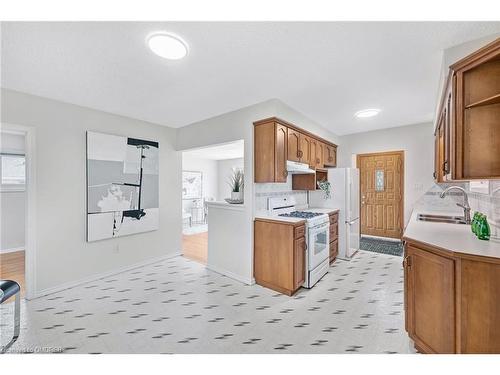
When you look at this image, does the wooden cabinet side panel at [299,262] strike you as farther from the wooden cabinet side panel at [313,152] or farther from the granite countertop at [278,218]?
the wooden cabinet side panel at [313,152]

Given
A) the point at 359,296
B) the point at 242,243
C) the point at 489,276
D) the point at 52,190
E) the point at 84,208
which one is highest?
the point at 52,190

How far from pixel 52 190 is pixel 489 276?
409cm

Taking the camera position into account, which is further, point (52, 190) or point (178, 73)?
point (52, 190)

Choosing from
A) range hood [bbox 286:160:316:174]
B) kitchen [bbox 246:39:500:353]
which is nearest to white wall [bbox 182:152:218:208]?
range hood [bbox 286:160:316:174]

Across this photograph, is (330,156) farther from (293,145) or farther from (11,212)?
(11,212)

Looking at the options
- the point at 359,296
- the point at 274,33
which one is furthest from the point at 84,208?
the point at 359,296

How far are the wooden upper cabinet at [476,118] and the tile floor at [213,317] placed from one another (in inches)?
56.2

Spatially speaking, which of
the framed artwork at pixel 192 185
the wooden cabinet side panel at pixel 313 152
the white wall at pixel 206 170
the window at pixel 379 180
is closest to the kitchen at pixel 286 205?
the wooden cabinet side panel at pixel 313 152

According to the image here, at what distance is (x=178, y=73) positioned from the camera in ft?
7.43

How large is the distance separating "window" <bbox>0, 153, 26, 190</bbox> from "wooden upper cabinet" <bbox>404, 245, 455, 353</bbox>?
6.36m

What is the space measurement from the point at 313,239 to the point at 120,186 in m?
2.87

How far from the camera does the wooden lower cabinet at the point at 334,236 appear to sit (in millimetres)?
3793

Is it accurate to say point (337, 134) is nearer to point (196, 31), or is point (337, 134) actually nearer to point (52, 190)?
point (196, 31)
